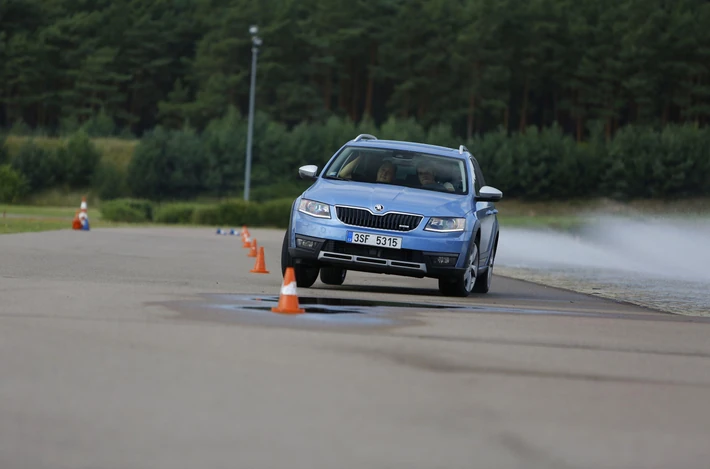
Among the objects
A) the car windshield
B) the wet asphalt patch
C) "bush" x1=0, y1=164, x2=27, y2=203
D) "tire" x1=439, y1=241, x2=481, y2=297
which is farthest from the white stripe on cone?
"bush" x1=0, y1=164, x2=27, y2=203

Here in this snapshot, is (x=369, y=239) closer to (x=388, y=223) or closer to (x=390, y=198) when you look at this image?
(x=388, y=223)

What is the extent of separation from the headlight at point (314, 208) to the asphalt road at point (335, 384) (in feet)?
4.87

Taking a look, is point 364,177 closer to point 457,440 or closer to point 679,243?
point 457,440

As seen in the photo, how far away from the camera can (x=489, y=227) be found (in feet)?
57.8

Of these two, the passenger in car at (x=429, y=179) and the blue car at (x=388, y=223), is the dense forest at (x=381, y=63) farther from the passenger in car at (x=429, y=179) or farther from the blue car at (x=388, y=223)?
the blue car at (x=388, y=223)

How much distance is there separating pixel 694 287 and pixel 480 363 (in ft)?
40.5

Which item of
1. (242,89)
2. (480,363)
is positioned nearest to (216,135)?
(242,89)

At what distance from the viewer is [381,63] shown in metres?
119

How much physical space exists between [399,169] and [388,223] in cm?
142

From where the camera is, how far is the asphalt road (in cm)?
618

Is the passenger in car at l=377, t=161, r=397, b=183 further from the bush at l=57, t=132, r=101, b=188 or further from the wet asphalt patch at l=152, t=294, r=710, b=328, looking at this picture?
the bush at l=57, t=132, r=101, b=188

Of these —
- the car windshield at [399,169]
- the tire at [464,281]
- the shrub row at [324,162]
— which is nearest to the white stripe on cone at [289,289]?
the tire at [464,281]

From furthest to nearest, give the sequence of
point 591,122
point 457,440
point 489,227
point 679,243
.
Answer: point 591,122 → point 679,243 → point 489,227 → point 457,440

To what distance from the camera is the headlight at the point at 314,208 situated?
15.5 m
